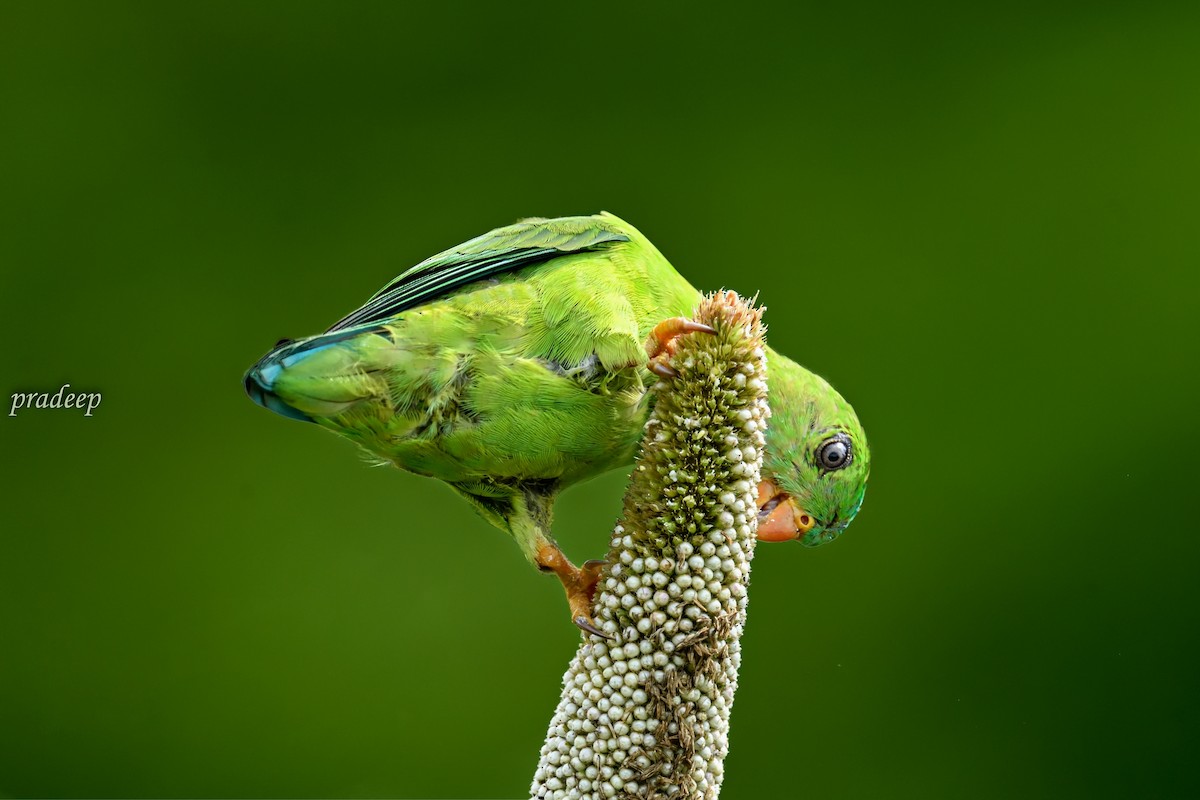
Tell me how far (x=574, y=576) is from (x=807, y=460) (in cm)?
78

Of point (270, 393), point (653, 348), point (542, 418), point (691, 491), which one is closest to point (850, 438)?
→ point (653, 348)

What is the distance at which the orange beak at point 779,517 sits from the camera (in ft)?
11.5

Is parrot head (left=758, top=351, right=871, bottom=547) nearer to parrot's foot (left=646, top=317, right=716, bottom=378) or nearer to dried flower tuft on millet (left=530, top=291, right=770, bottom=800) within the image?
parrot's foot (left=646, top=317, right=716, bottom=378)

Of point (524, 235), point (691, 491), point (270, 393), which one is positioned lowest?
point (691, 491)

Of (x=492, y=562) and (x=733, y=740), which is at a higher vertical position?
(x=492, y=562)

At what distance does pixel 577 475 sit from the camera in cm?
349

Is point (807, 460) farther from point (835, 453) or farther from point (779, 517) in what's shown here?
point (779, 517)

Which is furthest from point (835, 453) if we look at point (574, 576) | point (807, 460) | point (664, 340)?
point (574, 576)

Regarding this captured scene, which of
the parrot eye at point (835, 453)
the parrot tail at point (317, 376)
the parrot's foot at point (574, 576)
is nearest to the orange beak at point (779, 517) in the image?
the parrot eye at point (835, 453)

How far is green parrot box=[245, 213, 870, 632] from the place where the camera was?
10.1ft

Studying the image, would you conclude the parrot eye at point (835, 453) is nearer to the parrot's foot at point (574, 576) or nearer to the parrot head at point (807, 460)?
the parrot head at point (807, 460)

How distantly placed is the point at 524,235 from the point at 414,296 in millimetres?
396

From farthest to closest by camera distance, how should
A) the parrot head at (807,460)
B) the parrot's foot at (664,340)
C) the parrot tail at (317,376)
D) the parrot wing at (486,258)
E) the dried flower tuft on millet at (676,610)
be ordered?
the parrot head at (807,460) → the parrot wing at (486,258) → the parrot tail at (317,376) → the parrot's foot at (664,340) → the dried flower tuft on millet at (676,610)

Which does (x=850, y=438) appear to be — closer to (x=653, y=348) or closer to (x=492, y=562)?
(x=653, y=348)
